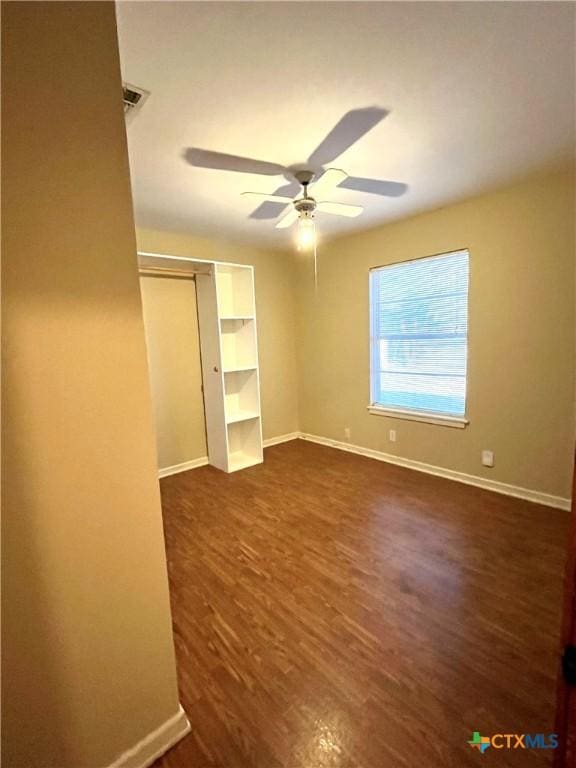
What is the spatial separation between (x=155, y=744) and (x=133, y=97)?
256 centimetres

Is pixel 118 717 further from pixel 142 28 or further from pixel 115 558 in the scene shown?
pixel 142 28

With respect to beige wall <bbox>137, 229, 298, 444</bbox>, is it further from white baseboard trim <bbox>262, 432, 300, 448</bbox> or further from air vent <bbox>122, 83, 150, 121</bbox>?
air vent <bbox>122, 83, 150, 121</bbox>

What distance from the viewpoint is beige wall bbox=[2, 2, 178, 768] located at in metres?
0.85

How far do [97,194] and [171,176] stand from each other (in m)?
A: 1.60

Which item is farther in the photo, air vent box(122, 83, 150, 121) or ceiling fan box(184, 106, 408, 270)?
ceiling fan box(184, 106, 408, 270)

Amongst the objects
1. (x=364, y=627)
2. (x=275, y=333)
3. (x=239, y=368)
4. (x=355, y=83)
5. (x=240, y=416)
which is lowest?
(x=364, y=627)

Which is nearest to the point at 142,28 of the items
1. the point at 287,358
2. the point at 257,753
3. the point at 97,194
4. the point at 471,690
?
the point at 97,194

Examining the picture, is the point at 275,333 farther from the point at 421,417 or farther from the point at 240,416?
the point at 421,417

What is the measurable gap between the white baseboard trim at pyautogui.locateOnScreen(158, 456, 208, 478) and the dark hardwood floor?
762 millimetres

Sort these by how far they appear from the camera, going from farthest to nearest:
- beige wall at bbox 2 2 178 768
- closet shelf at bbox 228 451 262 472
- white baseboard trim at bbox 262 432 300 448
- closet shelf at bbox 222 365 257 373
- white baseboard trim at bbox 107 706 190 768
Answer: white baseboard trim at bbox 262 432 300 448 < closet shelf at bbox 228 451 262 472 < closet shelf at bbox 222 365 257 373 < white baseboard trim at bbox 107 706 190 768 < beige wall at bbox 2 2 178 768

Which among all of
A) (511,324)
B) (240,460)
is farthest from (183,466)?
(511,324)

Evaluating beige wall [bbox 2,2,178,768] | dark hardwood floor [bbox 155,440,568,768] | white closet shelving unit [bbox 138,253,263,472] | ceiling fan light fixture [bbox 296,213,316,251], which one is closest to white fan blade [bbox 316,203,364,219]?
ceiling fan light fixture [bbox 296,213,316,251]

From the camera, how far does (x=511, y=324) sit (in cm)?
278

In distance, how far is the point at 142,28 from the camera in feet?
3.88
